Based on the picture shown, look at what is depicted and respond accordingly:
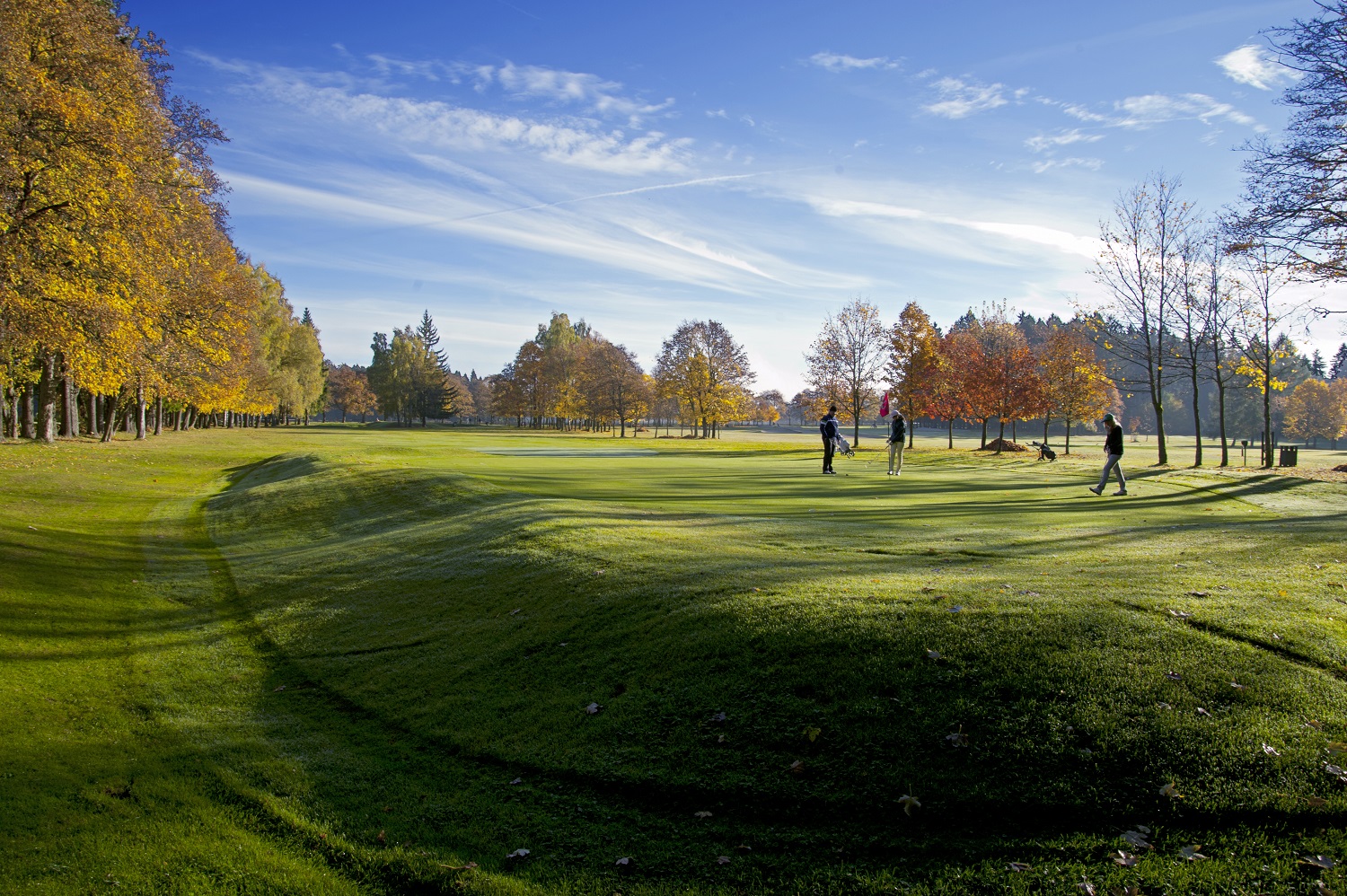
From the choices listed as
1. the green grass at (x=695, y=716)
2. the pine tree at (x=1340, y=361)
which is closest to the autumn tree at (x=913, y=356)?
the green grass at (x=695, y=716)

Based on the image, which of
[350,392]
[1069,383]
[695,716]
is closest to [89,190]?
[695,716]

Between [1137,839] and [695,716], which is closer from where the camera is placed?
[1137,839]

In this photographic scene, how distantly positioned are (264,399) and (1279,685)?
280 feet

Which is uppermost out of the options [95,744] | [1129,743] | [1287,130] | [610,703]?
[1287,130]

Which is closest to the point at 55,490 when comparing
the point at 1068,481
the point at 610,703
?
the point at 610,703

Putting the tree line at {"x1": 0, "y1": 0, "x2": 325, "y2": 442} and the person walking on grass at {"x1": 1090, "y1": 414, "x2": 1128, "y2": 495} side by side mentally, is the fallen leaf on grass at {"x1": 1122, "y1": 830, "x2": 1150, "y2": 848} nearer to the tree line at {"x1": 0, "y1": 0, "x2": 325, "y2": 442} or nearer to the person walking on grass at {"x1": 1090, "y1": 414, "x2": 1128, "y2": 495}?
the person walking on grass at {"x1": 1090, "y1": 414, "x2": 1128, "y2": 495}

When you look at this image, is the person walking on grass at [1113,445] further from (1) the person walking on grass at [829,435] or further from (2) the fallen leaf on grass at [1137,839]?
(2) the fallen leaf on grass at [1137,839]

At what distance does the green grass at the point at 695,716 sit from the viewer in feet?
15.7

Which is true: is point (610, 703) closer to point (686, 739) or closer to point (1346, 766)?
point (686, 739)

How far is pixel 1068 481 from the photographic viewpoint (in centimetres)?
2833

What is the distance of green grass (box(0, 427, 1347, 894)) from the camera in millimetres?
4789

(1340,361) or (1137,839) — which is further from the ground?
(1340,361)

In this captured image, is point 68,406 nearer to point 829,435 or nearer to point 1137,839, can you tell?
point 829,435

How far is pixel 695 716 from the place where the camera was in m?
6.38
